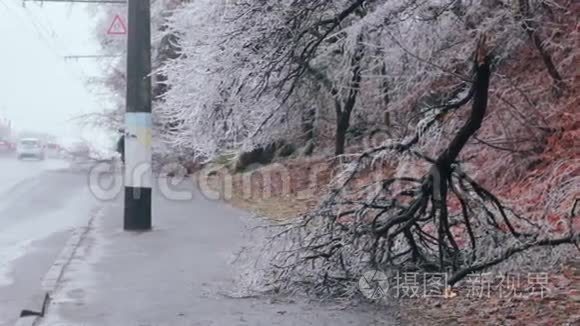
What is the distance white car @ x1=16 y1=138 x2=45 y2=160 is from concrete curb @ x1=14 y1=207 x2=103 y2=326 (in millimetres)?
35767

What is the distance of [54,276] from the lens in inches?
376

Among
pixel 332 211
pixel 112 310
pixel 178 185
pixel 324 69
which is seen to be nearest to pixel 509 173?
pixel 324 69

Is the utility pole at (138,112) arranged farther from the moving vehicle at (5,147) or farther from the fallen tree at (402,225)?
the moving vehicle at (5,147)

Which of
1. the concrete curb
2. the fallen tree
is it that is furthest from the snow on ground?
the fallen tree

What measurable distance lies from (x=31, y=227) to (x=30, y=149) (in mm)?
36236

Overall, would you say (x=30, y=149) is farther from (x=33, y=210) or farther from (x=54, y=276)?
(x=54, y=276)

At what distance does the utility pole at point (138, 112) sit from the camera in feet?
43.3

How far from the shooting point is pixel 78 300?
8.25 m

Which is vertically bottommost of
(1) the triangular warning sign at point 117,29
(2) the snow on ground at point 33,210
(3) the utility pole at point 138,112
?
(2) the snow on ground at point 33,210

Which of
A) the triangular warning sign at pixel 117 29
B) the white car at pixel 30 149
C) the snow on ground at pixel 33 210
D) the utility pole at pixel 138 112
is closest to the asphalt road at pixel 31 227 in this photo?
the snow on ground at pixel 33 210

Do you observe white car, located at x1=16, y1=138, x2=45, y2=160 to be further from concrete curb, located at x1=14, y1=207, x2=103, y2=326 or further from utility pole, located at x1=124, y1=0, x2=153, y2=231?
utility pole, located at x1=124, y1=0, x2=153, y2=231

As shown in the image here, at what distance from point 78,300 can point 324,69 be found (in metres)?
5.89

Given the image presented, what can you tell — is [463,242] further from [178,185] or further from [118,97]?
[118,97]

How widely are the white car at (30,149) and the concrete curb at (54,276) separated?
35767mm
